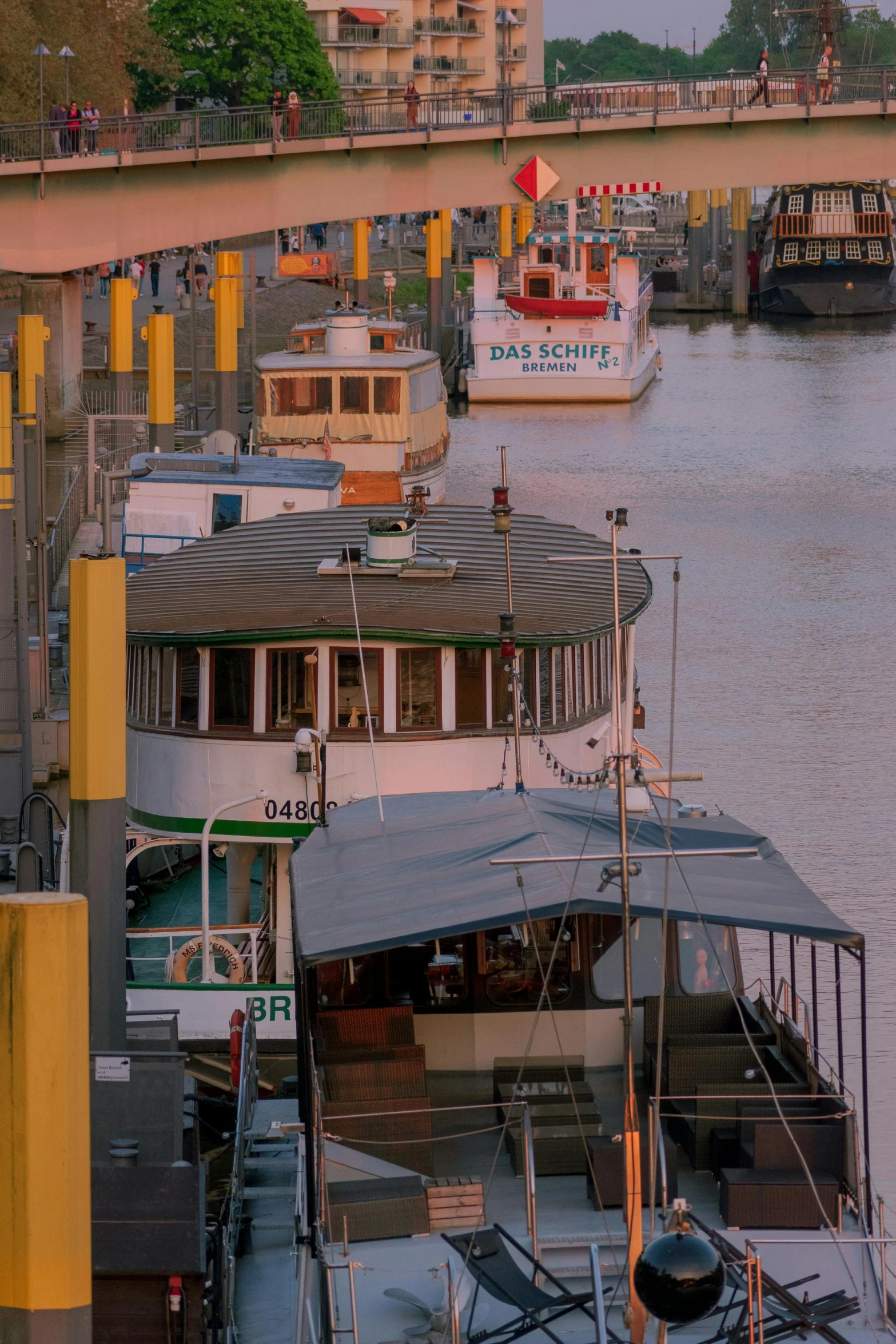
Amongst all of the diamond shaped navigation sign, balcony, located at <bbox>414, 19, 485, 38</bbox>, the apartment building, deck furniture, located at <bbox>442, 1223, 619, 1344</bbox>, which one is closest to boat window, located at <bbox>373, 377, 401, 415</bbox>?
the diamond shaped navigation sign

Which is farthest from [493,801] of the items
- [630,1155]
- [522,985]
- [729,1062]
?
[630,1155]

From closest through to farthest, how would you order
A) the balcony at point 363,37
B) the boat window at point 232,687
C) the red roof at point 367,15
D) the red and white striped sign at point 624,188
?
the boat window at point 232,687 → the red and white striped sign at point 624,188 → the balcony at point 363,37 → the red roof at point 367,15

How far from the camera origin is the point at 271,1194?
14.3 m

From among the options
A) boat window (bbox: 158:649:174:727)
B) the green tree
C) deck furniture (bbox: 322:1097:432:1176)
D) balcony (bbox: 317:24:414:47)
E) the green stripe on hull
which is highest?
balcony (bbox: 317:24:414:47)

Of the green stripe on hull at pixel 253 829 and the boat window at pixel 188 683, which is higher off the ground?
the boat window at pixel 188 683

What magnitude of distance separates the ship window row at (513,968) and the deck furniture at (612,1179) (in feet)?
5.47

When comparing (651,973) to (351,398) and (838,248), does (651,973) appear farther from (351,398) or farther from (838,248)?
(838,248)

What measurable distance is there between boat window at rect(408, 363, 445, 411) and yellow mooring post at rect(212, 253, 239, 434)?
3.83 m

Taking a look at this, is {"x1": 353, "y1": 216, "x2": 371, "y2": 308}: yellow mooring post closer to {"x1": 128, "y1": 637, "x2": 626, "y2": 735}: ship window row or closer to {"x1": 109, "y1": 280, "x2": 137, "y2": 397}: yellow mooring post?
{"x1": 109, "y1": 280, "x2": 137, "y2": 397}: yellow mooring post

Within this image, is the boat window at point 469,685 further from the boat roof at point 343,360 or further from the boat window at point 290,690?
the boat roof at point 343,360

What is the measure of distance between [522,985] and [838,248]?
244 feet

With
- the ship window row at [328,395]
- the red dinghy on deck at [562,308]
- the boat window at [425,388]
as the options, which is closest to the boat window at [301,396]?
the ship window row at [328,395]

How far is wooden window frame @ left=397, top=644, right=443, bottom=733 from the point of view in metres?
17.7

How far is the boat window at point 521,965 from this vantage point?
13.0 m
